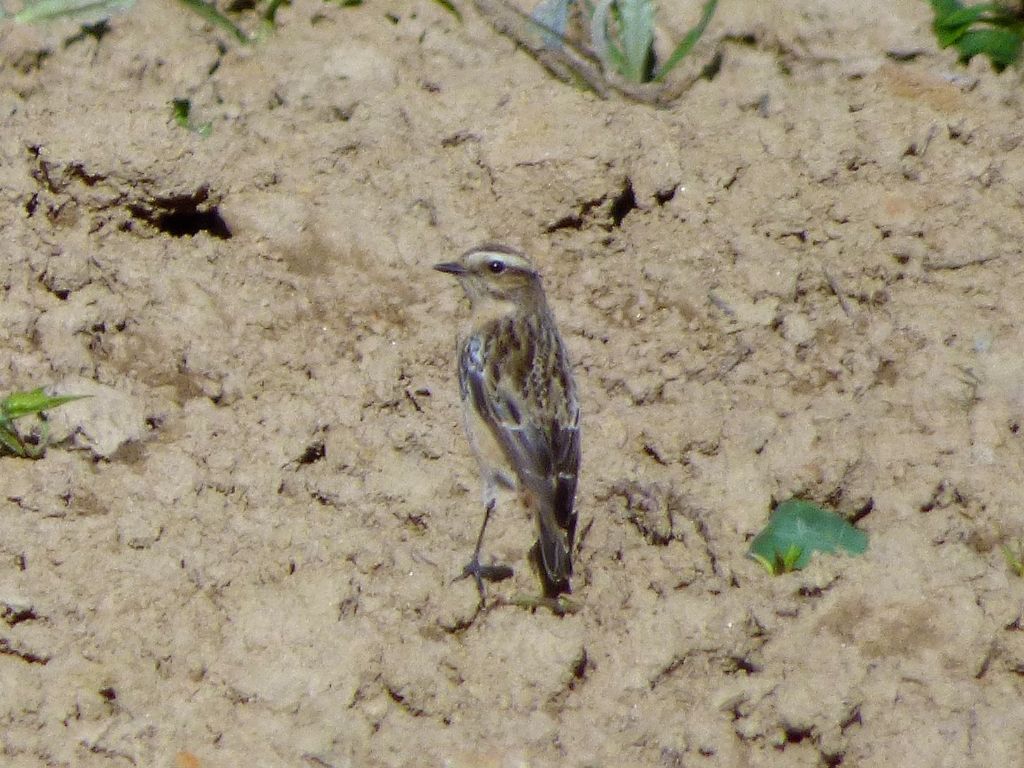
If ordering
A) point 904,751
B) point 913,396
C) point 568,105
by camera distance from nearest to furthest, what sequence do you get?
point 904,751, point 913,396, point 568,105

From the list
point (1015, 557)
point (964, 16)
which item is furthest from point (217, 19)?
point (1015, 557)

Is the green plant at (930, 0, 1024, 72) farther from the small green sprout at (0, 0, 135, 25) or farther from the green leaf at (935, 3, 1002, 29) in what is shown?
the small green sprout at (0, 0, 135, 25)

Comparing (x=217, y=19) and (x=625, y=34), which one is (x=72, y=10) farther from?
(x=625, y=34)

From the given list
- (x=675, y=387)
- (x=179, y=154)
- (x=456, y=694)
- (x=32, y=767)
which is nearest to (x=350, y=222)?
(x=179, y=154)

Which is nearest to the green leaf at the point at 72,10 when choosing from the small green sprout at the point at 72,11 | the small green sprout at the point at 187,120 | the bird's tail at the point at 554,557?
the small green sprout at the point at 72,11

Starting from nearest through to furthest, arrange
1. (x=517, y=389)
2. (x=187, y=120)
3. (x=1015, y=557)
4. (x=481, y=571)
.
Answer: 1. (x=481, y=571)
2. (x=1015, y=557)
3. (x=517, y=389)
4. (x=187, y=120)

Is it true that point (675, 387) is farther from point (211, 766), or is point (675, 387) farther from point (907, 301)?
point (211, 766)
